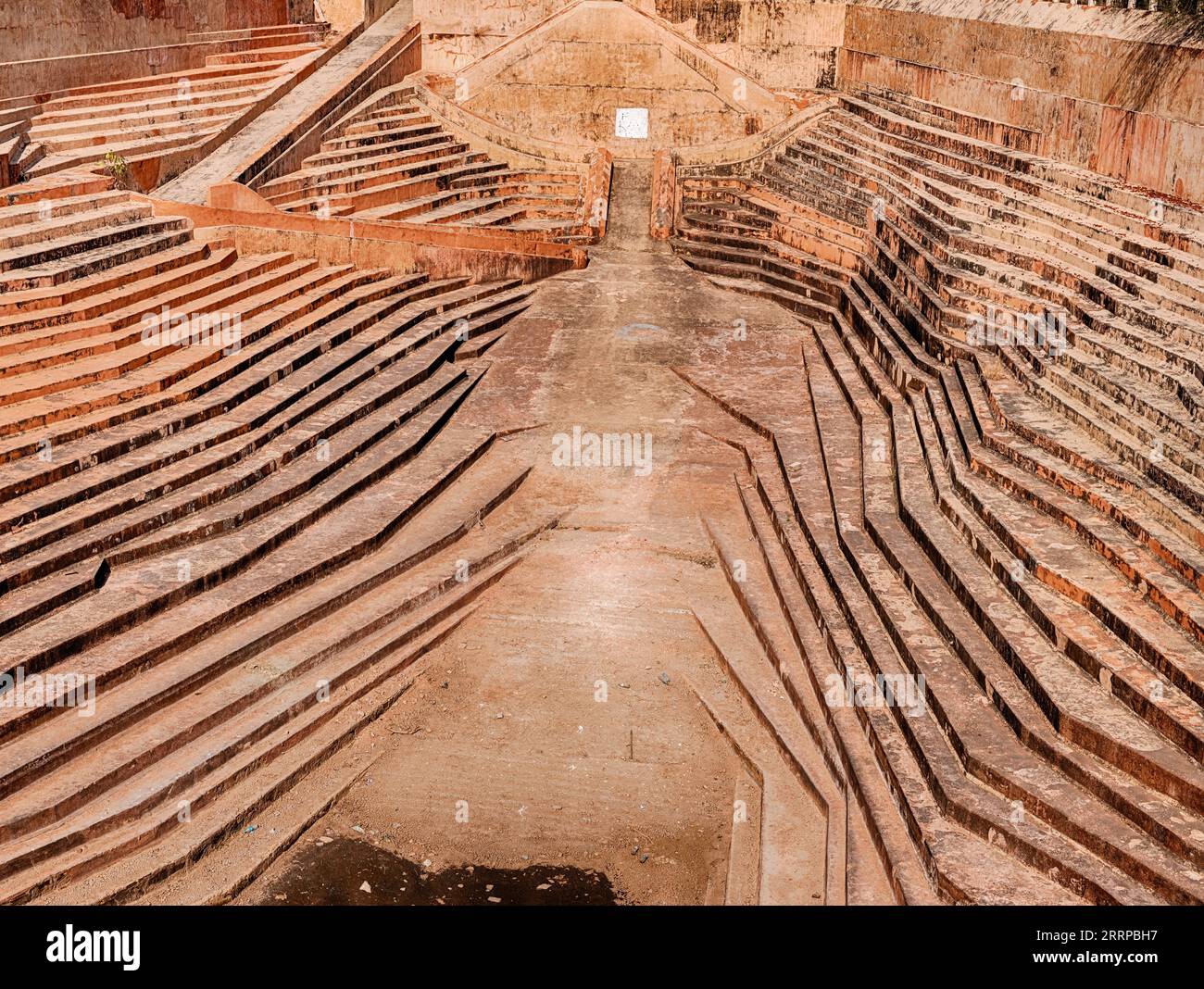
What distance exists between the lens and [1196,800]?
634 centimetres

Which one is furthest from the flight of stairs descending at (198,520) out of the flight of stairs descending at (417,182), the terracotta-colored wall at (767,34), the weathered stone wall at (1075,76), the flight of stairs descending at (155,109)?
the terracotta-colored wall at (767,34)

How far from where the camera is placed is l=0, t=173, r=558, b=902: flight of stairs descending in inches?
296

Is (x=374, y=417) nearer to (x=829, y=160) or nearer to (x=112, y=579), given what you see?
(x=112, y=579)

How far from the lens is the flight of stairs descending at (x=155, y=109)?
49.5 ft

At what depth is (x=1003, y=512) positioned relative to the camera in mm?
9000

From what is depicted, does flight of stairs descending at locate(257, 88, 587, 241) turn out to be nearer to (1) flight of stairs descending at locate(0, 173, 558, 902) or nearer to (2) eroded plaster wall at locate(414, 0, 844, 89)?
(2) eroded plaster wall at locate(414, 0, 844, 89)

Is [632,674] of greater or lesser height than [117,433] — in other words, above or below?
below

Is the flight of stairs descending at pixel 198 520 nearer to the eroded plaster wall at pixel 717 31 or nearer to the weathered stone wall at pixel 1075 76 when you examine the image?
the weathered stone wall at pixel 1075 76

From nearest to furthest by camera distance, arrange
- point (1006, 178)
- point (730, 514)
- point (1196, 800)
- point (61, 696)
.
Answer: point (1196, 800) → point (61, 696) → point (730, 514) → point (1006, 178)

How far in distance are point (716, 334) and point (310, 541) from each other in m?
6.33

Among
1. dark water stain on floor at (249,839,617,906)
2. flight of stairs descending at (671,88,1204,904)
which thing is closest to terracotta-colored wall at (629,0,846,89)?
flight of stairs descending at (671,88,1204,904)

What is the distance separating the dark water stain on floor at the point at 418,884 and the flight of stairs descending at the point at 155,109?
31.6ft

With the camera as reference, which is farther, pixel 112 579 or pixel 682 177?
pixel 682 177

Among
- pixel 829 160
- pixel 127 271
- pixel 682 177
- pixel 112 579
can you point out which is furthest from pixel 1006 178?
pixel 112 579
